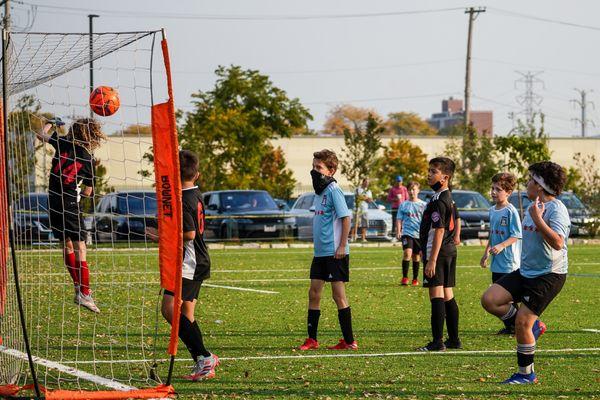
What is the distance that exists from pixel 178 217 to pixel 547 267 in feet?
9.55

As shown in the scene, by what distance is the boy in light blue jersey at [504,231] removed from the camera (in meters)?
11.0

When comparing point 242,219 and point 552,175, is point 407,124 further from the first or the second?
point 552,175

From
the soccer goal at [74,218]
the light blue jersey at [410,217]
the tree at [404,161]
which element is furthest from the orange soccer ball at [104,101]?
the tree at [404,161]

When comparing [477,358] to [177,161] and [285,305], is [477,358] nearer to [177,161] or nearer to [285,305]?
[177,161]

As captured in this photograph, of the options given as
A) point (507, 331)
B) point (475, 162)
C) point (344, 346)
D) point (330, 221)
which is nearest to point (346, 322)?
point (344, 346)

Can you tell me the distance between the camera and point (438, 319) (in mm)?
10000

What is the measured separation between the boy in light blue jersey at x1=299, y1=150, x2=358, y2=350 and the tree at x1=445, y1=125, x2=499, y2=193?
92.2 feet

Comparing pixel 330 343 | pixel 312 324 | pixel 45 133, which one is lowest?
pixel 330 343

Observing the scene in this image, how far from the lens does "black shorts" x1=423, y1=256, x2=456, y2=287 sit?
10.1 metres

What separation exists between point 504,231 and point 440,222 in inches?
50.9

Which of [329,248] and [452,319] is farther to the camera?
[452,319]

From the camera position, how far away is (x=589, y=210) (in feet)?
111

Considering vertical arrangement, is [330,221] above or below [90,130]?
below

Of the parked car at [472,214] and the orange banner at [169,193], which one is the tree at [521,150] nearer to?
the parked car at [472,214]
